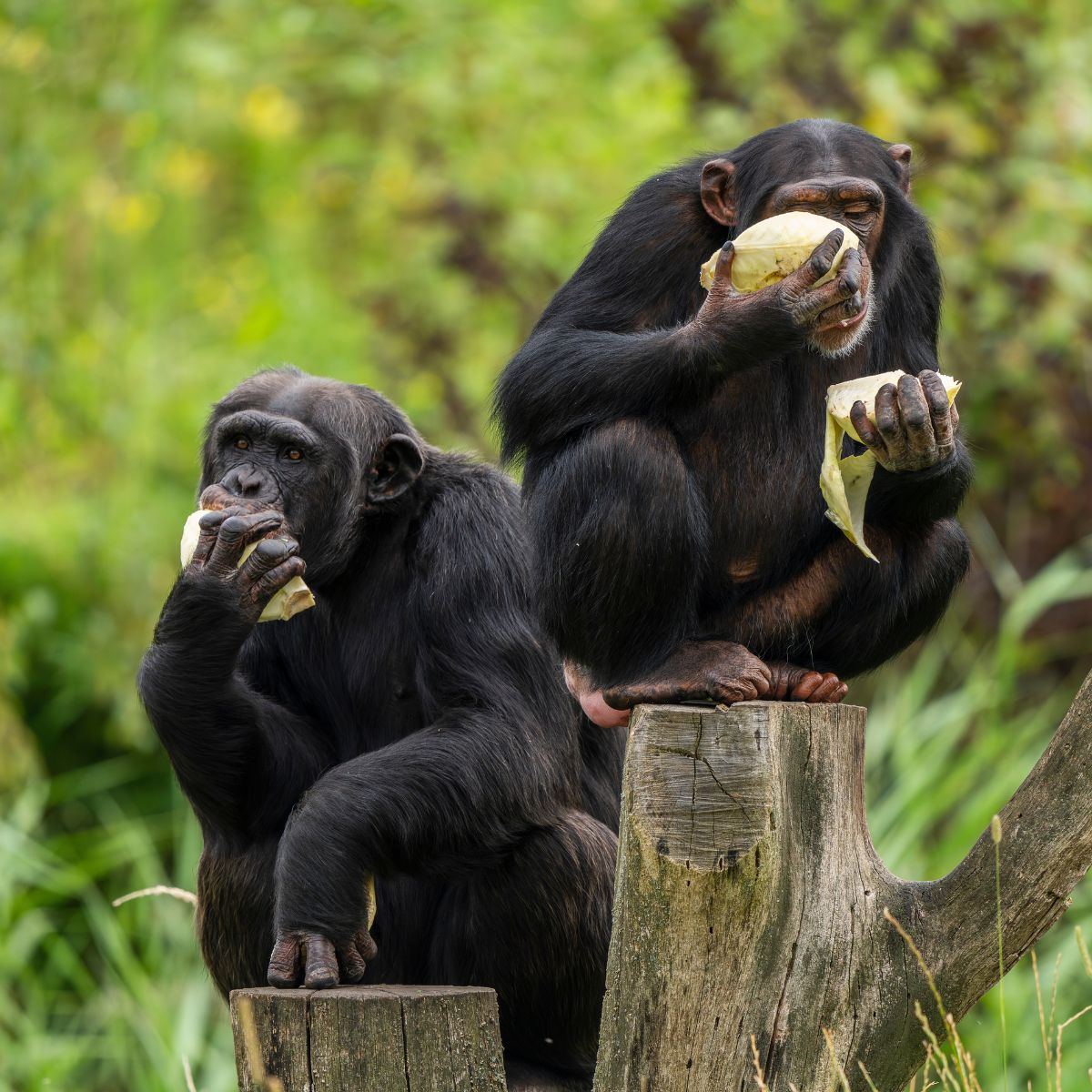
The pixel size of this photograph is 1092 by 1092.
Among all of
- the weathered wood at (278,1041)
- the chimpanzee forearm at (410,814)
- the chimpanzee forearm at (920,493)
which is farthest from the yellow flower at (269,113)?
the weathered wood at (278,1041)

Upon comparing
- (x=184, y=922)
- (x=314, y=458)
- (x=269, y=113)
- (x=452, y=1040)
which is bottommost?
(x=184, y=922)

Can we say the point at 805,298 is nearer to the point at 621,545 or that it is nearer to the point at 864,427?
the point at 864,427

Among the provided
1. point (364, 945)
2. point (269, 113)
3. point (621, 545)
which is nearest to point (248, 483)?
point (621, 545)

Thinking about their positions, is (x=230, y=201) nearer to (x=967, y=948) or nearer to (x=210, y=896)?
(x=210, y=896)

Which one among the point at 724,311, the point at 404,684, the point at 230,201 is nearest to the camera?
the point at 724,311

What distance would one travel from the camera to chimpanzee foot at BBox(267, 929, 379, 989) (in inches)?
133

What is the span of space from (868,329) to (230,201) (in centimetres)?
918

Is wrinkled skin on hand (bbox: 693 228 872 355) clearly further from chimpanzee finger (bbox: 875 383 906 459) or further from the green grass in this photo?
the green grass

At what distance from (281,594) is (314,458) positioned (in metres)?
0.43

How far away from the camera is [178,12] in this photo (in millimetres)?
9219

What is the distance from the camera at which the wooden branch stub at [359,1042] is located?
3.05 m

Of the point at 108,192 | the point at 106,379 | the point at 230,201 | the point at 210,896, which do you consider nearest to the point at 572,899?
the point at 210,896

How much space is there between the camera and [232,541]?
3602mm

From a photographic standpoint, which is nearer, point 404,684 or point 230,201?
point 404,684
